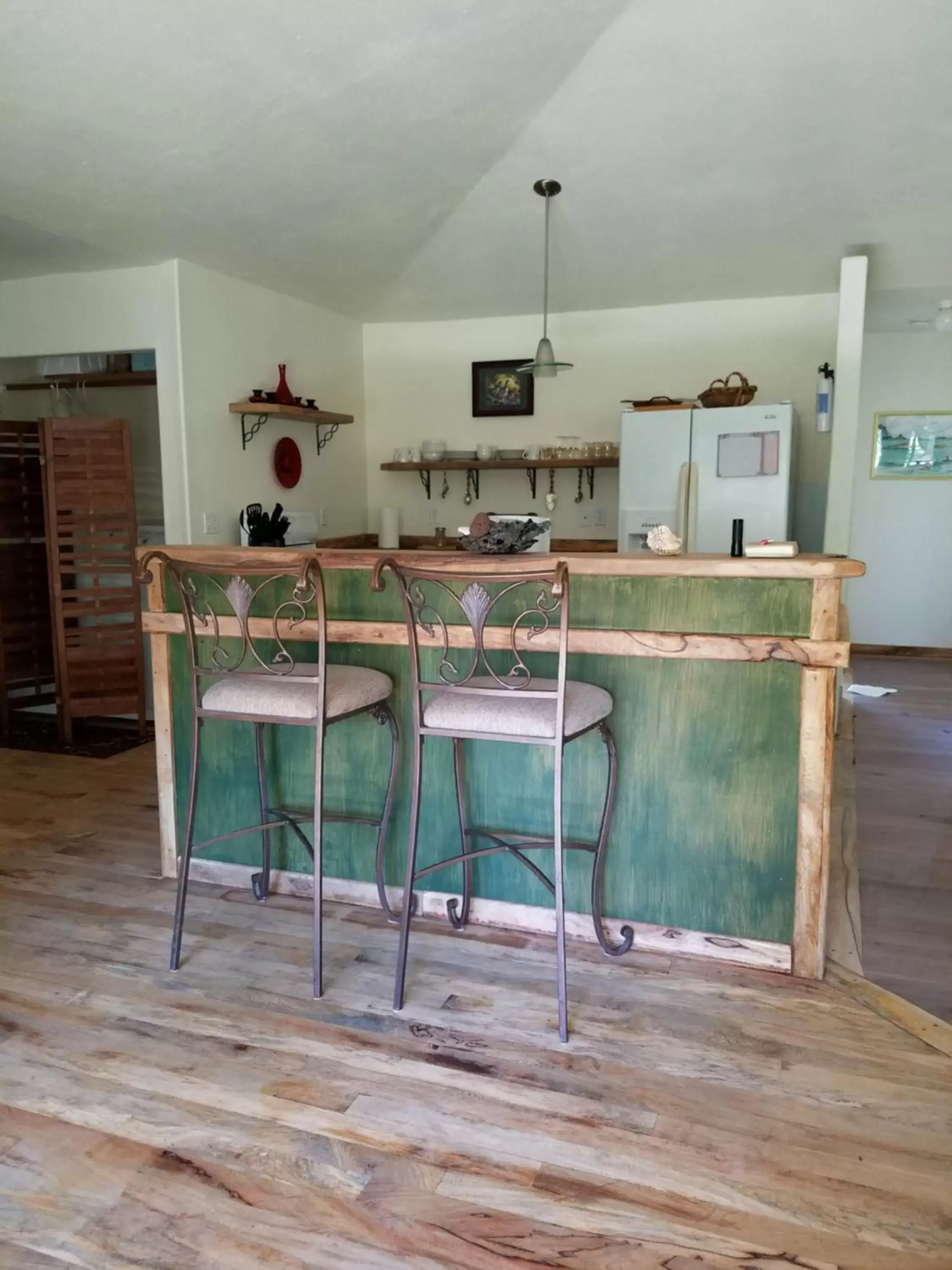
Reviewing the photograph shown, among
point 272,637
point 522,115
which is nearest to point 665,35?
point 522,115

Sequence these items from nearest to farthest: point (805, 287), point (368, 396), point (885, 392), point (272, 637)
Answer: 1. point (272, 637)
2. point (805, 287)
3. point (368, 396)
4. point (885, 392)

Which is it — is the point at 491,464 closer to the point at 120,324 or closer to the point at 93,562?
the point at 120,324

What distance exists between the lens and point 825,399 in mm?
4676

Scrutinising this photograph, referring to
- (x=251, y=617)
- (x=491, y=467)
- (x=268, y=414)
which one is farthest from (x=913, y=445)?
(x=251, y=617)

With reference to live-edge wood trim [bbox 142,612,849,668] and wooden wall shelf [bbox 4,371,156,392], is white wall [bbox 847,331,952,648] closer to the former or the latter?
live-edge wood trim [bbox 142,612,849,668]

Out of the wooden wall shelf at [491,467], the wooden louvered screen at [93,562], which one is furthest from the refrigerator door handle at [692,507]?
the wooden louvered screen at [93,562]

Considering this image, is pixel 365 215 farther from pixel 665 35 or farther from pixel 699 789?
pixel 699 789

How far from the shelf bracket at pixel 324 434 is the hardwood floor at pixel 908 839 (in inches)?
131

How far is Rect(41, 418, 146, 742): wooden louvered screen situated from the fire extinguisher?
11.6 ft

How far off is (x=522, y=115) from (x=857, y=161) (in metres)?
1.40

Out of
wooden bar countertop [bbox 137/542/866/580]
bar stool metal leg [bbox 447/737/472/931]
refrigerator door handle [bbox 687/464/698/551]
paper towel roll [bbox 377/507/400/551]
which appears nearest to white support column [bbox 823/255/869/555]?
refrigerator door handle [bbox 687/464/698/551]

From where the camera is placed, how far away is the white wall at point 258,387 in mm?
4164

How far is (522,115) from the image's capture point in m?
3.64

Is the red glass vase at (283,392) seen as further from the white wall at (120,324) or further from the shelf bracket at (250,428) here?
the white wall at (120,324)
